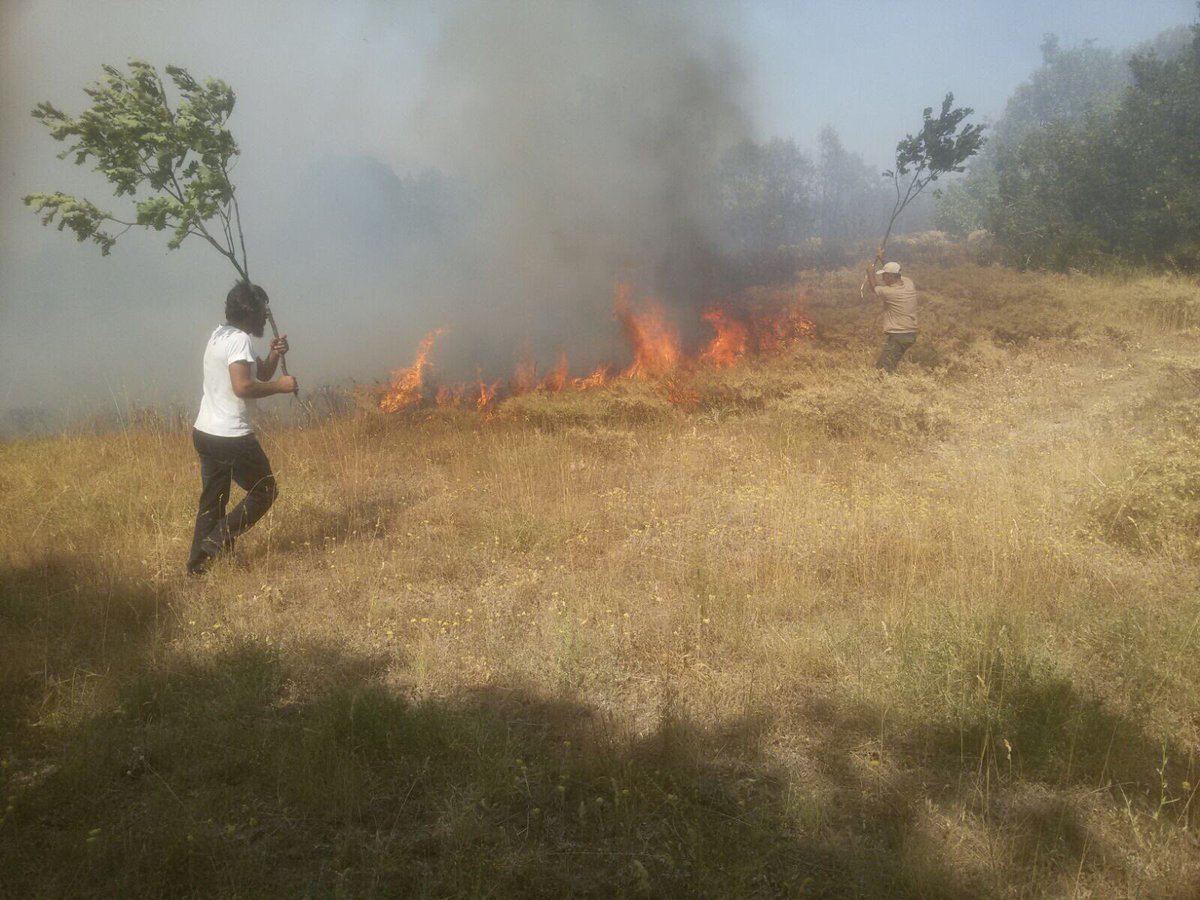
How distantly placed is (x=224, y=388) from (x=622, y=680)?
3153 millimetres

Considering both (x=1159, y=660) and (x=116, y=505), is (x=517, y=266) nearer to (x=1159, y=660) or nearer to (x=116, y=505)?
(x=116, y=505)

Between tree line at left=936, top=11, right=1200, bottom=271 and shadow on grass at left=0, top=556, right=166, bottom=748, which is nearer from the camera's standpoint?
shadow on grass at left=0, top=556, right=166, bottom=748

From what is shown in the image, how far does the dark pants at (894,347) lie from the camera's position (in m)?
10.7

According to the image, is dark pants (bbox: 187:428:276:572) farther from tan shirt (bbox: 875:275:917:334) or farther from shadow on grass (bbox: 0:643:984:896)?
tan shirt (bbox: 875:275:917:334)

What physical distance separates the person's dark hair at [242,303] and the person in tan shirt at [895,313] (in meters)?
8.08

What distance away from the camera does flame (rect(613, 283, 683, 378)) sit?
40.4 ft

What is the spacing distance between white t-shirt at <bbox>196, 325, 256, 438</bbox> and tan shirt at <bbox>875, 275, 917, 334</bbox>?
8.30 meters

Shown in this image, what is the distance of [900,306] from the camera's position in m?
10.5

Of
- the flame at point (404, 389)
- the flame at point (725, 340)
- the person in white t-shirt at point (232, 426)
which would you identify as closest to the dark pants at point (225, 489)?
the person in white t-shirt at point (232, 426)

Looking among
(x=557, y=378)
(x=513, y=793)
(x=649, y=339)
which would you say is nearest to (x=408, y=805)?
(x=513, y=793)

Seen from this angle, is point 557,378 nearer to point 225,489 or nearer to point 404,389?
point 404,389

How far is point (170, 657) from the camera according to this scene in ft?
14.0

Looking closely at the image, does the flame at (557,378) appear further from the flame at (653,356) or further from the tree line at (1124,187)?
the tree line at (1124,187)

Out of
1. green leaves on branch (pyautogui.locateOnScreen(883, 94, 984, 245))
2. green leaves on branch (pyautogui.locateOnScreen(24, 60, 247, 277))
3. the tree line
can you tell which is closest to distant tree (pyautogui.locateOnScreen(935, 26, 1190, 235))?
the tree line
